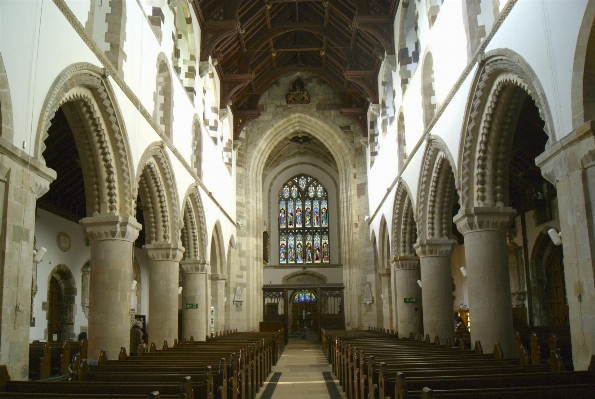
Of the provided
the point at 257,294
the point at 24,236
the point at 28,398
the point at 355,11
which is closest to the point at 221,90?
the point at 355,11

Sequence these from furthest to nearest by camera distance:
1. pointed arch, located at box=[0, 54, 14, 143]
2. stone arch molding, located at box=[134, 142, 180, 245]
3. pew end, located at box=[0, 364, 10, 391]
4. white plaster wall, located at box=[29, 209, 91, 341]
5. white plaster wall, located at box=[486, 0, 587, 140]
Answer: white plaster wall, located at box=[29, 209, 91, 341] → stone arch molding, located at box=[134, 142, 180, 245] → white plaster wall, located at box=[486, 0, 587, 140] → pointed arch, located at box=[0, 54, 14, 143] → pew end, located at box=[0, 364, 10, 391]

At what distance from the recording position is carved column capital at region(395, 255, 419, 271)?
18.2 m

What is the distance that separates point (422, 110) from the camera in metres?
14.4

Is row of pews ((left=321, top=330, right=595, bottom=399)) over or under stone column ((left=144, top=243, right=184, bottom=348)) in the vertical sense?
under

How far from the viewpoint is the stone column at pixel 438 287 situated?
14.3 metres

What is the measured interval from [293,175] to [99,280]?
2609 centimetres

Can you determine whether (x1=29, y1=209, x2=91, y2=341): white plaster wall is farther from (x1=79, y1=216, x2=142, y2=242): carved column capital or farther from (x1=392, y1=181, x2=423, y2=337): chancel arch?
(x1=392, y1=181, x2=423, y2=337): chancel arch

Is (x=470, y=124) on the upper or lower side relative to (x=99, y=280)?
upper

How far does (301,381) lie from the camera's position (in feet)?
43.6

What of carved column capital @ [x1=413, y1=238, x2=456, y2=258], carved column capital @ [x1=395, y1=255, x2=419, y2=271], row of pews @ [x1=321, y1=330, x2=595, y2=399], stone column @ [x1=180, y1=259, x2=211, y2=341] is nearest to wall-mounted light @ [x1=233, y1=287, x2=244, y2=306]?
stone column @ [x1=180, y1=259, x2=211, y2=341]

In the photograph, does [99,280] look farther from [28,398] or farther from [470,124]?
[470,124]

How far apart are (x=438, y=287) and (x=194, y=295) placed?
7.56 m

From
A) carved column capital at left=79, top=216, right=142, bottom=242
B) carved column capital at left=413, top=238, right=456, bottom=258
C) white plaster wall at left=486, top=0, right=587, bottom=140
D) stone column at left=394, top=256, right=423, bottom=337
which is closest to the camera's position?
white plaster wall at left=486, top=0, right=587, bottom=140

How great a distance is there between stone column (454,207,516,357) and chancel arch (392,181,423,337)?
709 centimetres
